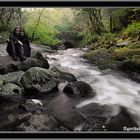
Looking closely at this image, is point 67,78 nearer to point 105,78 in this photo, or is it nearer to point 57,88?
point 57,88

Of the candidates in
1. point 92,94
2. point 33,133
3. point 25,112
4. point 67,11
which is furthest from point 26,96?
point 67,11

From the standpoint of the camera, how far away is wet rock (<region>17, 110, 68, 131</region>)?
3.26m

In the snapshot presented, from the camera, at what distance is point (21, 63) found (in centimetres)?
355

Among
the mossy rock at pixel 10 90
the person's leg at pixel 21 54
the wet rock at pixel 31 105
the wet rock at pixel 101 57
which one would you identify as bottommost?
the wet rock at pixel 31 105

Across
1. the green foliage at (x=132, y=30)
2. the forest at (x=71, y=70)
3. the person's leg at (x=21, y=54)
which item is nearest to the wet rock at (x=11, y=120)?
the forest at (x=71, y=70)

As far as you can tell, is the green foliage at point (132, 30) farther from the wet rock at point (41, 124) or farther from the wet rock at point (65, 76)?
the wet rock at point (41, 124)

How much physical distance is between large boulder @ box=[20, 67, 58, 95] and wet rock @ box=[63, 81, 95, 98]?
142 mm

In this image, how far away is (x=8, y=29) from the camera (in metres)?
3.50

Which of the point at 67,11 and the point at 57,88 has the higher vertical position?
the point at 67,11

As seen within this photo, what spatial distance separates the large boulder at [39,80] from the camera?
11.4ft

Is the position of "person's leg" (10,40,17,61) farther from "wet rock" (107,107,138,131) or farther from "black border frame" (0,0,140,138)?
"wet rock" (107,107,138,131)

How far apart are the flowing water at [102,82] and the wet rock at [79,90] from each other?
0.15 feet

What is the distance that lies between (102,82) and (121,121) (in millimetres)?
448

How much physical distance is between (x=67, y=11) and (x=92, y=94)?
86 centimetres
